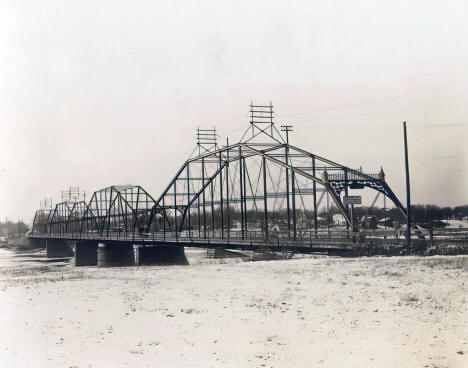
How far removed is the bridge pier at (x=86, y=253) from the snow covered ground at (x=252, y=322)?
64087 millimetres

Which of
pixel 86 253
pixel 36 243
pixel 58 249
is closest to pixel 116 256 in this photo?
pixel 86 253

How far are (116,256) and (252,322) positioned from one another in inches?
2441

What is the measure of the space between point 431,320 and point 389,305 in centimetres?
195

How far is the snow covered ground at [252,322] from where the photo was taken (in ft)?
40.3

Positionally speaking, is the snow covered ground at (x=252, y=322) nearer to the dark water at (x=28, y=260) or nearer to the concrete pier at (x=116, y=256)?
the concrete pier at (x=116, y=256)

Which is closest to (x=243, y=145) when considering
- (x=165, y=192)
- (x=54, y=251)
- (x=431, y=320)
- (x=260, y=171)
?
(x=260, y=171)

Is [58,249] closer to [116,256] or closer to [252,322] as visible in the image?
[116,256]

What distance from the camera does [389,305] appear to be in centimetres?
1576

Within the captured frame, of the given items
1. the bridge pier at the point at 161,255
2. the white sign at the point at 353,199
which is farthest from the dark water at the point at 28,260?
the white sign at the point at 353,199

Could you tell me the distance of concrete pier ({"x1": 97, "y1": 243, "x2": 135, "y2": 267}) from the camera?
73.6 metres

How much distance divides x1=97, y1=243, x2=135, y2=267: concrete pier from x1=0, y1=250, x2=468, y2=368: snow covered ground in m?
51.6

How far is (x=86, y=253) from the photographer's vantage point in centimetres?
8694

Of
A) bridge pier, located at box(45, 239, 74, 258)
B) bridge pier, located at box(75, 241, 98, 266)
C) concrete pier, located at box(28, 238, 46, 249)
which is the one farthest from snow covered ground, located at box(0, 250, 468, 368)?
concrete pier, located at box(28, 238, 46, 249)

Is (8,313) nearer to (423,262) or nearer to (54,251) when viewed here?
(423,262)
